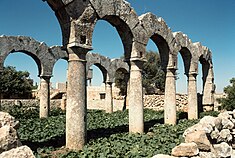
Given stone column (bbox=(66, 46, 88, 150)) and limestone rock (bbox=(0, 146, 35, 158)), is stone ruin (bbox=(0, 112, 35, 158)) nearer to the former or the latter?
limestone rock (bbox=(0, 146, 35, 158))

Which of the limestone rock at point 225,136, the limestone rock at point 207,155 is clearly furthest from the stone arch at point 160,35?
the limestone rock at point 207,155

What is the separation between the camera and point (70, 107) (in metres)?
7.36

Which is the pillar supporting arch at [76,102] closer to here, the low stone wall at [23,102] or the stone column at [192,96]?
the stone column at [192,96]

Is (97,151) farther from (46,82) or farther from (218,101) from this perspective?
(218,101)

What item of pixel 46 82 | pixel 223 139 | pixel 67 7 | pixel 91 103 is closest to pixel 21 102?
pixel 46 82

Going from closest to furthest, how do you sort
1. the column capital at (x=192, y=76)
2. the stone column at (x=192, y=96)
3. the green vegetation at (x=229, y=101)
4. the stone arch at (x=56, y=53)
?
1. the stone column at (x=192, y=96)
2. the column capital at (x=192, y=76)
3. the green vegetation at (x=229, y=101)
4. the stone arch at (x=56, y=53)

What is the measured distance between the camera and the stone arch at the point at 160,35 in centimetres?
1047

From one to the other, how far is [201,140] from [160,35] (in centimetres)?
675

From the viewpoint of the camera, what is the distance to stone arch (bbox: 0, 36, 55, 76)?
14844 millimetres

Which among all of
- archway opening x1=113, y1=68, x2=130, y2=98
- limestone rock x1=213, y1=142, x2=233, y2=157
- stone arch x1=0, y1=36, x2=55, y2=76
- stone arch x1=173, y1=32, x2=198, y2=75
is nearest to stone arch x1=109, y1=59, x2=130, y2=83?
archway opening x1=113, y1=68, x2=130, y2=98

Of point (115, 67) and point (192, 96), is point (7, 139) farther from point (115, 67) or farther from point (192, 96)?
point (115, 67)

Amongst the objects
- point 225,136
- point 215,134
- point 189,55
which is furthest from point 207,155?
point 189,55

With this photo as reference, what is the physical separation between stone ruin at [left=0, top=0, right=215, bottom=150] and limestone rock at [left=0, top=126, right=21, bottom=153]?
3.67m

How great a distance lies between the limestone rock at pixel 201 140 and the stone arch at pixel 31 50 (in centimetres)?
1229
